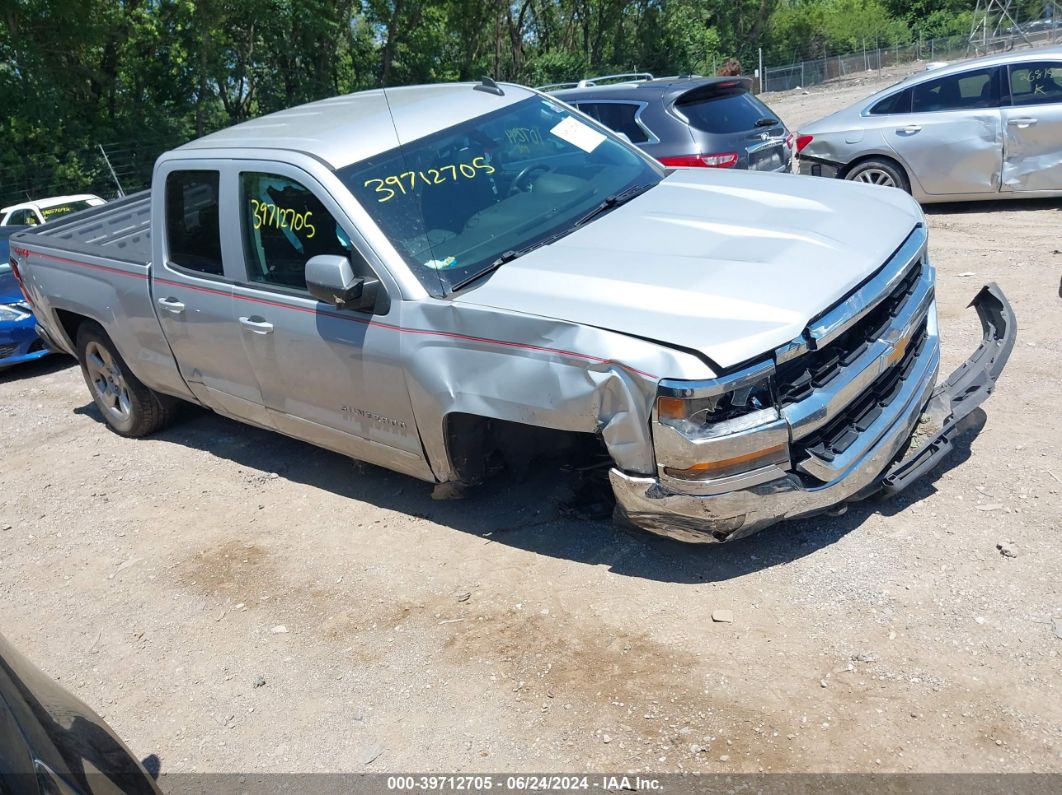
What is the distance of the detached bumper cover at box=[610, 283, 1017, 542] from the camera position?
151 inches

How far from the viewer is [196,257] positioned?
18.0 ft

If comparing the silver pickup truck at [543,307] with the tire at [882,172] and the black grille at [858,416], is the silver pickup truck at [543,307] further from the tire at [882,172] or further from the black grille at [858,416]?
the tire at [882,172]

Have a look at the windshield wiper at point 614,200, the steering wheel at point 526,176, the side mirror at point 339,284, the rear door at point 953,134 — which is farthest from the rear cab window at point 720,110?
the side mirror at point 339,284

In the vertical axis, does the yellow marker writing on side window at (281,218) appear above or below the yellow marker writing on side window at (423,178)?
below

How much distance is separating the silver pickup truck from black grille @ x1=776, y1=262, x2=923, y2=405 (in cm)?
1

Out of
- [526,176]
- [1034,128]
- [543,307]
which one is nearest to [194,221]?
[526,176]

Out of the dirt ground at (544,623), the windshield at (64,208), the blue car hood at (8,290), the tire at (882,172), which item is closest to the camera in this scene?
the dirt ground at (544,623)

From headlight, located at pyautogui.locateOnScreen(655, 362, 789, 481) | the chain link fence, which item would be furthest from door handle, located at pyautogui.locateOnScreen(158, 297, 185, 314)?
the chain link fence

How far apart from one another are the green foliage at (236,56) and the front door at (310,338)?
19838 mm

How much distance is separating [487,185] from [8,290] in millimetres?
6234

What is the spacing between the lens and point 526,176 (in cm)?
504

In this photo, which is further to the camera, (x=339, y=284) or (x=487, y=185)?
(x=487, y=185)

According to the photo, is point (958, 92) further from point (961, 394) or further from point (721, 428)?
point (721, 428)

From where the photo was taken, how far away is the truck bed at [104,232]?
21.0 ft
